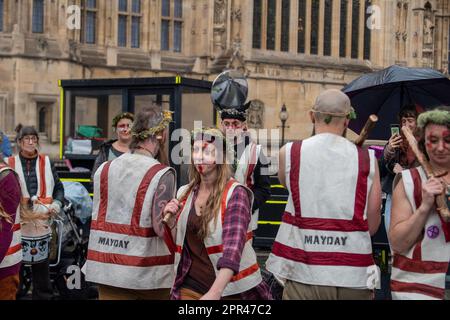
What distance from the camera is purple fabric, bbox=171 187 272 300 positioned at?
3.85 m

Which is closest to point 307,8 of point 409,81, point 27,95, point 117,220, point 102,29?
point 102,29

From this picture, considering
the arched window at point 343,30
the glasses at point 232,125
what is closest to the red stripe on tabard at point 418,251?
the glasses at point 232,125

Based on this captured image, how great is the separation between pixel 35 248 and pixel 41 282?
52 cm

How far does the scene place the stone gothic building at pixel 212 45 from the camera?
21.5 meters

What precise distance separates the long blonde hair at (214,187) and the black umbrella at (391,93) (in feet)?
13.0

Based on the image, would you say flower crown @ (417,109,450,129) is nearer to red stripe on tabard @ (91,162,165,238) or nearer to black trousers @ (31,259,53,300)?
red stripe on tabard @ (91,162,165,238)

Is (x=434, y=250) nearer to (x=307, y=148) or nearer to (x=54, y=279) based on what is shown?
(x=307, y=148)

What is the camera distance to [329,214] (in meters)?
4.08

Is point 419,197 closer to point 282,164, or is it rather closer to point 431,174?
point 431,174

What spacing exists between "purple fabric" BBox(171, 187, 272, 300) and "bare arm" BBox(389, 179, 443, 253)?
717mm

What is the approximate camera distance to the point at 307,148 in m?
4.17

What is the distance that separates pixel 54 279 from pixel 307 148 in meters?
4.86

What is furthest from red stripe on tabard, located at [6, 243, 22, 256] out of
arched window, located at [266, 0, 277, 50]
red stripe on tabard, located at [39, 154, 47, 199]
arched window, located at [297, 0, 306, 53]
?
arched window, located at [297, 0, 306, 53]

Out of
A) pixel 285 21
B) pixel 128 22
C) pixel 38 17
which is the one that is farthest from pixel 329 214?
pixel 285 21
